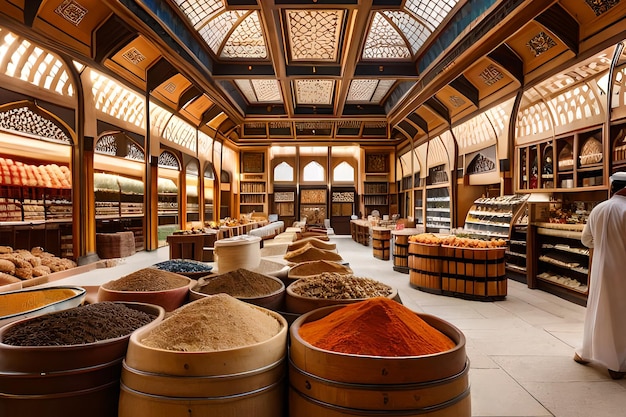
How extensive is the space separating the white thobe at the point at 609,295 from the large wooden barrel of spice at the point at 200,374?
8.50ft

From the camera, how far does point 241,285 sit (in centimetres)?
193

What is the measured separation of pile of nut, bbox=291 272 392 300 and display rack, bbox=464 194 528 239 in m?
4.98

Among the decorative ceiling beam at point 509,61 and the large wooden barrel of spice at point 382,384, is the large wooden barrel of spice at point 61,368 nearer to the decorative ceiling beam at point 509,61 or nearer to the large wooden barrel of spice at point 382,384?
the large wooden barrel of spice at point 382,384

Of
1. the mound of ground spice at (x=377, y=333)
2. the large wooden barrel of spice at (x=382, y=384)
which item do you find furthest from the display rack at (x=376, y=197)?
the large wooden barrel of spice at (x=382, y=384)

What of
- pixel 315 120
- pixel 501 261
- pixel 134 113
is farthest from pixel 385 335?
pixel 315 120

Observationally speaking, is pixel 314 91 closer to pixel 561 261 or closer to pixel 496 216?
pixel 496 216

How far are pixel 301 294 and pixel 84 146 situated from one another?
551cm

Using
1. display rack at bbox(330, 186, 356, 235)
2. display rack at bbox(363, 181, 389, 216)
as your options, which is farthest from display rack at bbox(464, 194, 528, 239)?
display rack at bbox(330, 186, 356, 235)

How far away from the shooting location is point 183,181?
33.1 ft

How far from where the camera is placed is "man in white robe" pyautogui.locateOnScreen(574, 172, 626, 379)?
2621mm

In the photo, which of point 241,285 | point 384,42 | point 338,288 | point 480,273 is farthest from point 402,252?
point 241,285

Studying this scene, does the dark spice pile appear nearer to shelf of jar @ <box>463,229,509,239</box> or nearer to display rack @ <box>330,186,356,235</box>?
shelf of jar @ <box>463,229,509,239</box>

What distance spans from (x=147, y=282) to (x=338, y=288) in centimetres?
100

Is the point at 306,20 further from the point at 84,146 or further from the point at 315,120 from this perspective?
the point at 315,120
